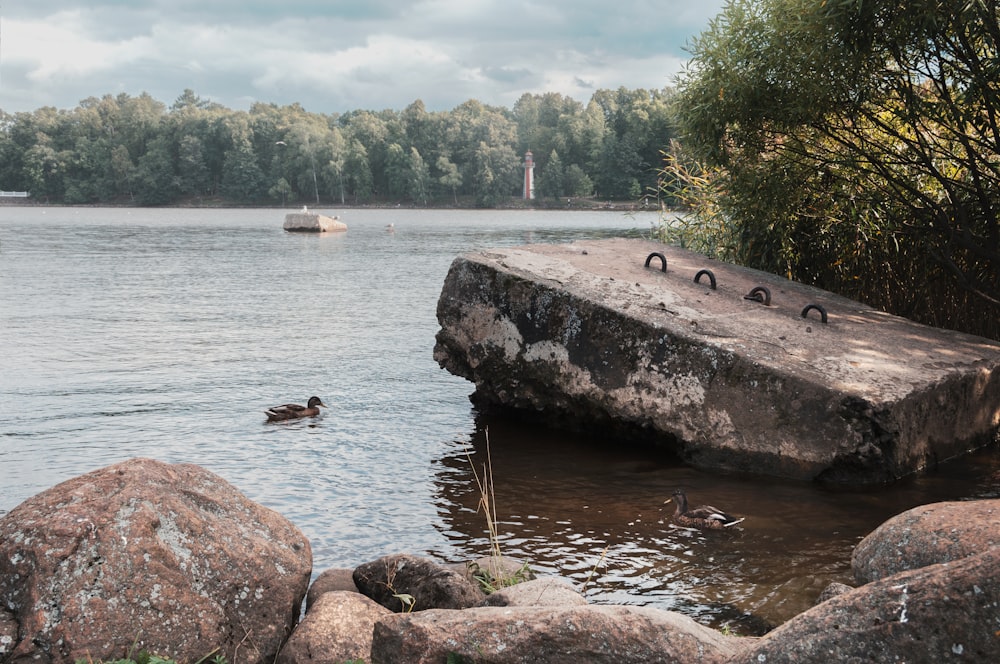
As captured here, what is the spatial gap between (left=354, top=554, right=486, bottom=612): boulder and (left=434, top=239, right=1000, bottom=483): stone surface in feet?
14.6

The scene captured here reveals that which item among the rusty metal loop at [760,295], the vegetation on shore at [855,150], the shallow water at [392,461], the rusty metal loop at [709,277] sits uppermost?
the vegetation on shore at [855,150]

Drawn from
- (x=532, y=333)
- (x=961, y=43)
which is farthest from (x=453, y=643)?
(x=961, y=43)

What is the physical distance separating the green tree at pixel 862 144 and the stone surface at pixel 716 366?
1.76 meters

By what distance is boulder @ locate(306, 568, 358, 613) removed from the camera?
7.15 meters

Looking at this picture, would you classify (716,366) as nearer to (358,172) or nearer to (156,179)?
(358,172)

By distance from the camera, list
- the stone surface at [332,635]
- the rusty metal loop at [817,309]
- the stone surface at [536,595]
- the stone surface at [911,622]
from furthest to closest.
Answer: the rusty metal loop at [817,309]
the stone surface at [536,595]
the stone surface at [332,635]
the stone surface at [911,622]

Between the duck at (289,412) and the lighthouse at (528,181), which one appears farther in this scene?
the lighthouse at (528,181)

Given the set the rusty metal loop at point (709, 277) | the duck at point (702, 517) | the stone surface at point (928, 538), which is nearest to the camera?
the stone surface at point (928, 538)

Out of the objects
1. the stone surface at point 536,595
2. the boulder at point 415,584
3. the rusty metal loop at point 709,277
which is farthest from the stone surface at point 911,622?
the rusty metal loop at point 709,277

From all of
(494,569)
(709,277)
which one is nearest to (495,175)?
(709,277)

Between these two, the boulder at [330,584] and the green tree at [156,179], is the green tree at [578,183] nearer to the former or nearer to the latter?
the green tree at [156,179]

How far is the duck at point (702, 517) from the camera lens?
8.85 meters

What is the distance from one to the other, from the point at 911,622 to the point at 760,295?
905 cm

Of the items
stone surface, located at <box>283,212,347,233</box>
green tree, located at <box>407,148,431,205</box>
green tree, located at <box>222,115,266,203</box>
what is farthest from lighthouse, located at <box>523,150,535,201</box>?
stone surface, located at <box>283,212,347,233</box>
